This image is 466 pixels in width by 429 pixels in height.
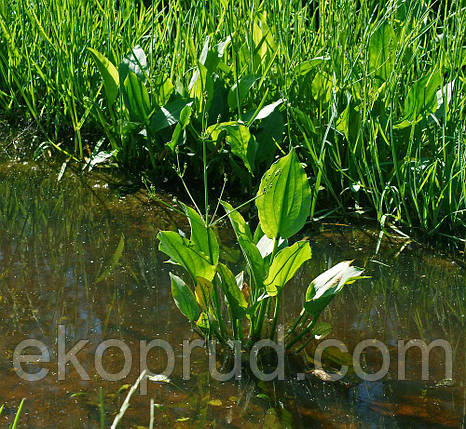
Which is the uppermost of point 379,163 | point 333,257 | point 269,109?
point 269,109

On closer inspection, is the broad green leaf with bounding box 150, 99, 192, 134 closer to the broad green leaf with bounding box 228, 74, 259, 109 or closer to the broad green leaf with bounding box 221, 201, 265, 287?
the broad green leaf with bounding box 228, 74, 259, 109

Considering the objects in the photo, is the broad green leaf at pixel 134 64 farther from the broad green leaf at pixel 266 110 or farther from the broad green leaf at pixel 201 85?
the broad green leaf at pixel 266 110

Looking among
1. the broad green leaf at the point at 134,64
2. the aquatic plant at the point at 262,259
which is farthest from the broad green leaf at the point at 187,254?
the broad green leaf at the point at 134,64

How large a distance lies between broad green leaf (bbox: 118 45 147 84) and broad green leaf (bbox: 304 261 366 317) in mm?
978

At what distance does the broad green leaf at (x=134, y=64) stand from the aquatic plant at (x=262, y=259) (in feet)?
2.67

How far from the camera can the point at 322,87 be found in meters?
2.10

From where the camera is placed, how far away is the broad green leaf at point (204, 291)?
1404 millimetres

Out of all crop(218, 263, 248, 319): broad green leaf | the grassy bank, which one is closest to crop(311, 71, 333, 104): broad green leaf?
the grassy bank

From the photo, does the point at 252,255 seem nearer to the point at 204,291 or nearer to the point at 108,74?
the point at 204,291

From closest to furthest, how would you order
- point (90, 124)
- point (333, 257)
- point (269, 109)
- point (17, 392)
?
point (17, 392) < point (333, 257) < point (269, 109) < point (90, 124)

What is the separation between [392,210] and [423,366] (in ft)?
2.26

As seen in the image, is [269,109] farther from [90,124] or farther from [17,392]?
[17,392]

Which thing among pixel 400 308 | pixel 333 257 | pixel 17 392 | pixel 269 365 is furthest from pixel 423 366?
pixel 17 392

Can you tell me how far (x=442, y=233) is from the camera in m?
1.91
